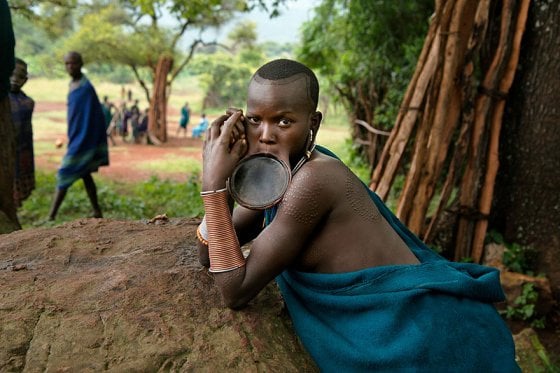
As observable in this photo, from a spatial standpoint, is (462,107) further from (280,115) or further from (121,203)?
(121,203)

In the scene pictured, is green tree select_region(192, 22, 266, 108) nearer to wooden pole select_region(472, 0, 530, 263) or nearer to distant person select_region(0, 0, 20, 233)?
distant person select_region(0, 0, 20, 233)

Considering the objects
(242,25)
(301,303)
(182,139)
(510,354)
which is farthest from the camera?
(242,25)

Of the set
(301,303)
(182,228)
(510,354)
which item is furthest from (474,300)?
(182,228)

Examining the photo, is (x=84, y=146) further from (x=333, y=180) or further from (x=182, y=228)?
(x=333, y=180)

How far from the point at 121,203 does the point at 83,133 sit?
1128mm

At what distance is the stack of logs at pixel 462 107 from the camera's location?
377 centimetres

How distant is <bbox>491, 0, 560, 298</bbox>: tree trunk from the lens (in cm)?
363

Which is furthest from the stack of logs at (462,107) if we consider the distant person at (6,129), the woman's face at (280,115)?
the distant person at (6,129)

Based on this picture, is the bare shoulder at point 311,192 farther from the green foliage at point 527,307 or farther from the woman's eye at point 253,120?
the green foliage at point 527,307

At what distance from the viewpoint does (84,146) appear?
605 cm

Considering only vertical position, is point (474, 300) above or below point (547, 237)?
above

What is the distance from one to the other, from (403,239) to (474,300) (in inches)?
14.5

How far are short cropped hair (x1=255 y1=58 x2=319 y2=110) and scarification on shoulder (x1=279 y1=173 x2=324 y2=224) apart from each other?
0.94 ft

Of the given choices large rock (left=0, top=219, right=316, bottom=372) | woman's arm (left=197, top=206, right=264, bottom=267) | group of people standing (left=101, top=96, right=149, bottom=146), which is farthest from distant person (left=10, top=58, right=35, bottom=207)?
group of people standing (left=101, top=96, right=149, bottom=146)
